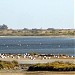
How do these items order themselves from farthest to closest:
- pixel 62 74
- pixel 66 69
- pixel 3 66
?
pixel 3 66, pixel 66 69, pixel 62 74

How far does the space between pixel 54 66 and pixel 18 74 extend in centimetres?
388

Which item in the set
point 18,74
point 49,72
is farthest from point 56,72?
point 18,74

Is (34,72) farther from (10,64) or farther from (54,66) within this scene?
(10,64)

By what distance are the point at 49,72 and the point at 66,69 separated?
1963 mm

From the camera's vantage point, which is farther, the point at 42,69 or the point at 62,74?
the point at 42,69

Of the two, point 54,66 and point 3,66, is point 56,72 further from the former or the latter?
point 3,66

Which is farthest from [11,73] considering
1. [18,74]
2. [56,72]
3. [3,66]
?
[3,66]

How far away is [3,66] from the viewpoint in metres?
49.0

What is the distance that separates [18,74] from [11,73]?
1.16 m

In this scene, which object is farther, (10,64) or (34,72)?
(10,64)

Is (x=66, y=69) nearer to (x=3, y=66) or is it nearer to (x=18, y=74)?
(x=18, y=74)

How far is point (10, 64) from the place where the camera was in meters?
51.7

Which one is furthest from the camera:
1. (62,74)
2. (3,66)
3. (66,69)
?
(3,66)

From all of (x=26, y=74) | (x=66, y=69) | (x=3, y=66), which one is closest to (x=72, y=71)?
(x=66, y=69)
